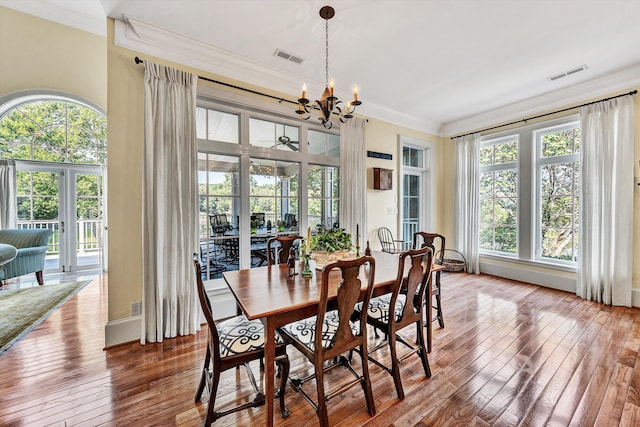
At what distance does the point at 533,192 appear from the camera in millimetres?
4320

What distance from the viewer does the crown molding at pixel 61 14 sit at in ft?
11.8

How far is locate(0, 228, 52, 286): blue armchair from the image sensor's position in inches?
151

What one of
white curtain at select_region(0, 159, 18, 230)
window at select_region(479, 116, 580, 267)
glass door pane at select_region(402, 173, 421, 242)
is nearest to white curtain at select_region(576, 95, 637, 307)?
window at select_region(479, 116, 580, 267)

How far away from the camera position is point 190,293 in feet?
8.78

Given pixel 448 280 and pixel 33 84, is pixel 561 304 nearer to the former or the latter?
pixel 448 280

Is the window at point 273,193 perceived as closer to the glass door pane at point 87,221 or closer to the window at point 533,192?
the window at point 533,192

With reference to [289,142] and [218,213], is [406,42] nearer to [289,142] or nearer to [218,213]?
[289,142]

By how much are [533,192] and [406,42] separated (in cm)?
345

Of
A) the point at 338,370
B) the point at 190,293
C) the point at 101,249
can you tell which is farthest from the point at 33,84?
the point at 338,370

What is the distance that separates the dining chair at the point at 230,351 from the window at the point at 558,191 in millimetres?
4813

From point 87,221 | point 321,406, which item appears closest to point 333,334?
point 321,406

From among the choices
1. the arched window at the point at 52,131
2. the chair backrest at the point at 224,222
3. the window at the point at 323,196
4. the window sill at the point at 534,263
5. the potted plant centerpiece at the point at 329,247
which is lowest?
the window sill at the point at 534,263

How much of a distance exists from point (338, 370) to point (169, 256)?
6.41 feet

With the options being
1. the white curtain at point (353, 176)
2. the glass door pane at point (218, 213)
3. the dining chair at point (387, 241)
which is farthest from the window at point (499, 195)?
the glass door pane at point (218, 213)
